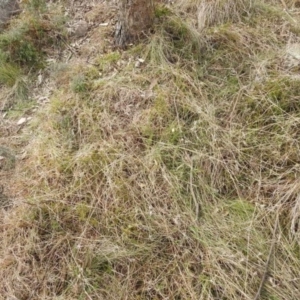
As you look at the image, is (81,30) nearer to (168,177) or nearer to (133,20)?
(133,20)

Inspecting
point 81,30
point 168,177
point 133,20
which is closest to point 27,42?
point 81,30

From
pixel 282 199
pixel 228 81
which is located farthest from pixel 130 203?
pixel 228 81

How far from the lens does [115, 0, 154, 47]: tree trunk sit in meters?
2.41

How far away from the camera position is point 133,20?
2.47 m

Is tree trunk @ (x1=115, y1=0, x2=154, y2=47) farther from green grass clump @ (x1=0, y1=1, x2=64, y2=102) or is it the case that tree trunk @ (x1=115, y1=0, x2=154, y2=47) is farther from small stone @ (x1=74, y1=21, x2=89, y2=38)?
green grass clump @ (x1=0, y1=1, x2=64, y2=102)

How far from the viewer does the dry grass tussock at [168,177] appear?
1701 mm

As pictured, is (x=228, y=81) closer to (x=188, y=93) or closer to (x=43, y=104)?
(x=188, y=93)

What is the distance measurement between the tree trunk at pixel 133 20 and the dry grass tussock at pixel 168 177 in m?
0.10

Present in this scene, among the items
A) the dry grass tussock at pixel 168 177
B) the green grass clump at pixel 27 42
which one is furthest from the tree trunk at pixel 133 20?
the green grass clump at pixel 27 42

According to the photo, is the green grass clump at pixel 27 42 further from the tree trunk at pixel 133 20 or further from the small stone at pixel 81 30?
the tree trunk at pixel 133 20

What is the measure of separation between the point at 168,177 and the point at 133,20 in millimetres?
1168

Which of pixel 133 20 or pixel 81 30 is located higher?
pixel 133 20

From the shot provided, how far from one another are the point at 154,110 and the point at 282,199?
0.87 m

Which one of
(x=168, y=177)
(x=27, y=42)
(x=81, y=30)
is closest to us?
(x=168, y=177)
